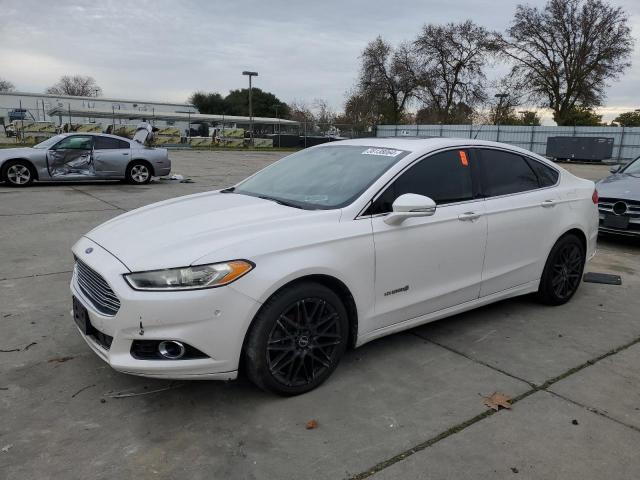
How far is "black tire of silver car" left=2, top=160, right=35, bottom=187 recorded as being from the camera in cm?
1212

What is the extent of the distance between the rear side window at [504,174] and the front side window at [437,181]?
0.19m

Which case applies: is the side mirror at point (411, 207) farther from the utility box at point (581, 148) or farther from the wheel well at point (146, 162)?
the utility box at point (581, 148)

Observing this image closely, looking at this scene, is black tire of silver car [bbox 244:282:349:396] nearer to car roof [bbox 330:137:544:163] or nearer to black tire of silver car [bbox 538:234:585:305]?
car roof [bbox 330:137:544:163]

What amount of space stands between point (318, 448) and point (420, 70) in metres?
47.5

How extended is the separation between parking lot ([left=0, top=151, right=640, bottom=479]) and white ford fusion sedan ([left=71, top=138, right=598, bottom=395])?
0.27m

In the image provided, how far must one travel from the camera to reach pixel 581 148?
31594 mm

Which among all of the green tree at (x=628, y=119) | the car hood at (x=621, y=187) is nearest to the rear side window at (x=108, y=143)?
the car hood at (x=621, y=187)

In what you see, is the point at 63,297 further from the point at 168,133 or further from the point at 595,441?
the point at 168,133

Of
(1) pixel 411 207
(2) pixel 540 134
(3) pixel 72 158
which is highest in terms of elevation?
(2) pixel 540 134

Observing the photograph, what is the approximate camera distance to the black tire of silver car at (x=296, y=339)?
2.92 meters

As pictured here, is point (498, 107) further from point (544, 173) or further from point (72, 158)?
point (544, 173)

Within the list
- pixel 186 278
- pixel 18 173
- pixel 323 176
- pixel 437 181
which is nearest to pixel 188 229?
pixel 186 278

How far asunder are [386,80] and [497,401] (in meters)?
47.7

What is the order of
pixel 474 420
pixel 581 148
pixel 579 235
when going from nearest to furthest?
pixel 474 420, pixel 579 235, pixel 581 148
